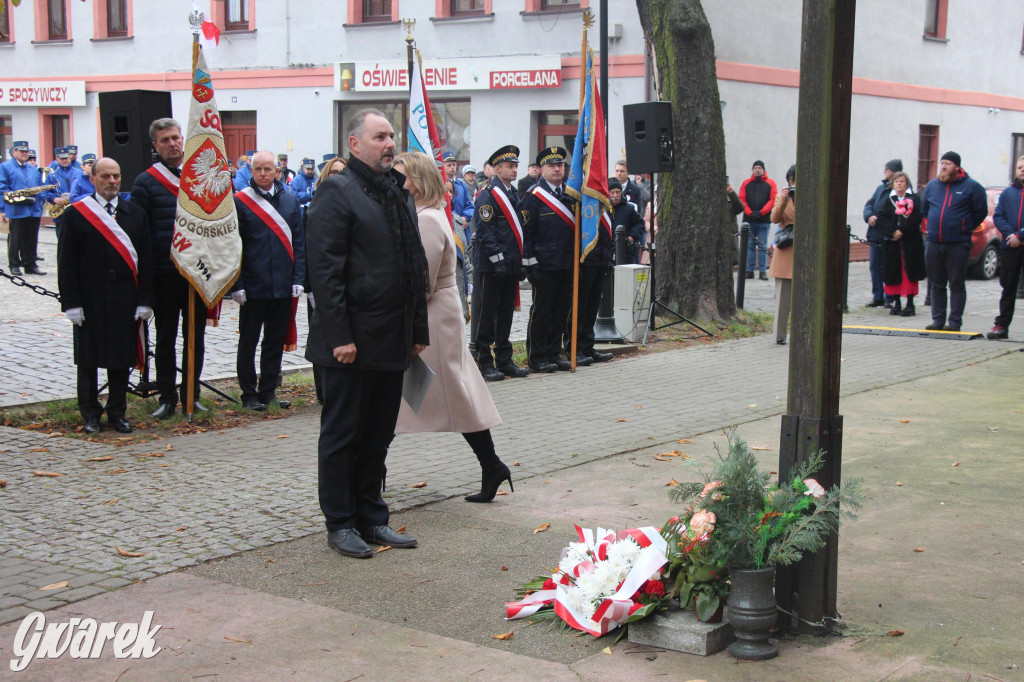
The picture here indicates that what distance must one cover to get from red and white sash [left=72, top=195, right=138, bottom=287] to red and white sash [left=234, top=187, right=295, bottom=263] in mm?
1105

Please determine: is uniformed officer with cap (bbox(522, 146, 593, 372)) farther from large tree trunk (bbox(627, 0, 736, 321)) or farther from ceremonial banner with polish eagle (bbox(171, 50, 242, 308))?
large tree trunk (bbox(627, 0, 736, 321))

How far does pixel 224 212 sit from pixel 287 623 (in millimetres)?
4613

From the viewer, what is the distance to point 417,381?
619cm

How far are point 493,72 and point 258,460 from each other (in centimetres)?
1815

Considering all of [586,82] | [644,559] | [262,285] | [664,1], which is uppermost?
[664,1]

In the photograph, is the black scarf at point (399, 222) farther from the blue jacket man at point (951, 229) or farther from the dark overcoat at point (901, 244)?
the dark overcoat at point (901, 244)

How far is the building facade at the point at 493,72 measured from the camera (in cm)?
2394

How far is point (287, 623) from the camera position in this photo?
15.6ft

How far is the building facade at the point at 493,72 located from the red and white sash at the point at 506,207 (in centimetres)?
1233

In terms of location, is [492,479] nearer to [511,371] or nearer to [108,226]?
[108,226]

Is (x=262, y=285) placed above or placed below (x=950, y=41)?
below

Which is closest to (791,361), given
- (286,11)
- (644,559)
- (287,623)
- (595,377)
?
(644,559)

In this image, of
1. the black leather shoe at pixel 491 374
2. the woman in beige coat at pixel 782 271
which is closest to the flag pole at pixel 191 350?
the black leather shoe at pixel 491 374

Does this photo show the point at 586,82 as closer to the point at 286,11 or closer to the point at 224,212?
the point at 224,212
